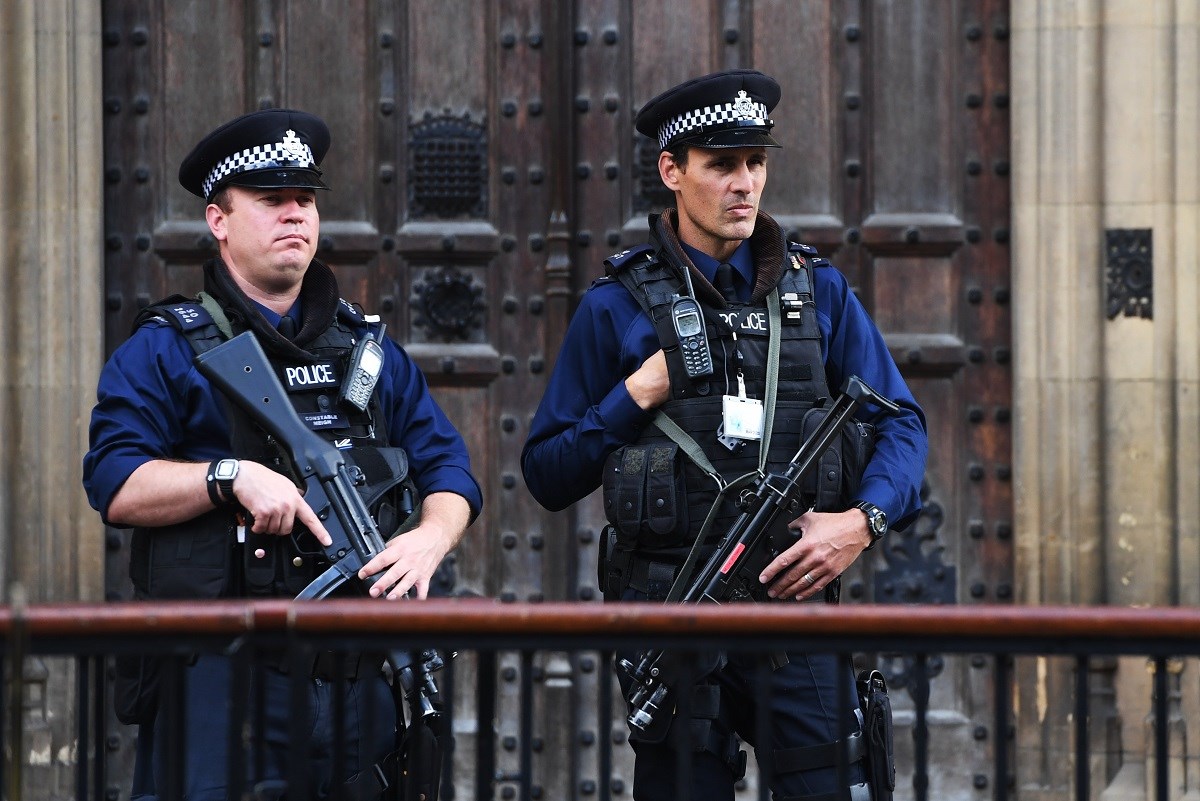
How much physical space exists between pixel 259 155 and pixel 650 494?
1153mm

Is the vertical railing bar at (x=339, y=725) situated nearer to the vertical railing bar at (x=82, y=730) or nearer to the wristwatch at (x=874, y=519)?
the vertical railing bar at (x=82, y=730)

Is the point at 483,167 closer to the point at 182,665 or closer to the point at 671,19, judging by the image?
the point at 671,19

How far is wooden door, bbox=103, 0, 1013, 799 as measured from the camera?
598 cm

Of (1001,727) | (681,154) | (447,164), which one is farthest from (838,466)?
(447,164)

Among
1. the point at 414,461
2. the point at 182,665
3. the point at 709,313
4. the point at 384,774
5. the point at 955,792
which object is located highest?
the point at 709,313

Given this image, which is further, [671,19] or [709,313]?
[671,19]

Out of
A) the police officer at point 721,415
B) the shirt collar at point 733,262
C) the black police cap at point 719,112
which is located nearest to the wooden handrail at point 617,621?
the police officer at point 721,415

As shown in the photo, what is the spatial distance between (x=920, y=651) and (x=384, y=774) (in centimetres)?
136

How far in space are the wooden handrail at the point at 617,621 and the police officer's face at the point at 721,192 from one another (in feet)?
4.55

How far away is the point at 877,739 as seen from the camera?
3867 millimetres

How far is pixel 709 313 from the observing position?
398 cm

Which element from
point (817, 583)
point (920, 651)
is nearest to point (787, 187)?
point (817, 583)

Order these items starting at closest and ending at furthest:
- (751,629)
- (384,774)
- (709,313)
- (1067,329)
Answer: (751,629)
(384,774)
(709,313)
(1067,329)

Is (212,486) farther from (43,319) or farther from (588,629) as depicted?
(43,319)
